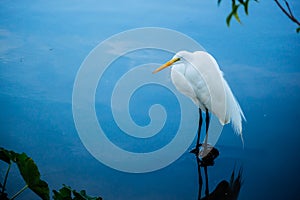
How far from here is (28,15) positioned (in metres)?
2.97

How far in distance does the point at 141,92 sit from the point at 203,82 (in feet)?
1.89

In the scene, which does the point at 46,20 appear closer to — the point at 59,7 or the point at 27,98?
the point at 59,7

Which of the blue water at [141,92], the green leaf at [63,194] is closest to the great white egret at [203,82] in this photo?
the blue water at [141,92]

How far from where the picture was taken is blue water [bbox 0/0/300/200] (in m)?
1.75

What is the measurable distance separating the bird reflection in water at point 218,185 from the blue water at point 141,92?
0.02m

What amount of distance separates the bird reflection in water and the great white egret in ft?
0.17

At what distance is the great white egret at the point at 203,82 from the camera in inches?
71.3

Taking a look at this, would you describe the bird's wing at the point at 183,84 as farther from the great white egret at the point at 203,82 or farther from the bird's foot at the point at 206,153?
the bird's foot at the point at 206,153

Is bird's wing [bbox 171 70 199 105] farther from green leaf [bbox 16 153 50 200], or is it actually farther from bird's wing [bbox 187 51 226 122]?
green leaf [bbox 16 153 50 200]

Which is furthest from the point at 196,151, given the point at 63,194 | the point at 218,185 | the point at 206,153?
the point at 63,194

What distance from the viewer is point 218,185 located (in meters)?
1.71

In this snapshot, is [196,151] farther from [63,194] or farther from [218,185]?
[63,194]

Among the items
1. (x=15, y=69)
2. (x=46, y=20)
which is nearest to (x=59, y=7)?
(x=46, y=20)

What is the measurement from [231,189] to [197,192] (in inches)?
5.7
